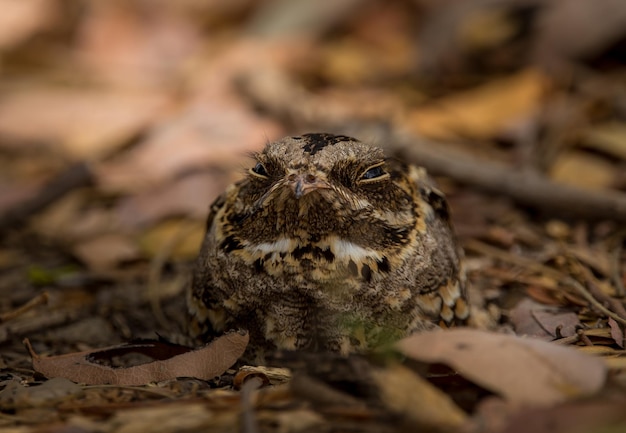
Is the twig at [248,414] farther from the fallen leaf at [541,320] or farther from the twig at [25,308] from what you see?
the twig at [25,308]

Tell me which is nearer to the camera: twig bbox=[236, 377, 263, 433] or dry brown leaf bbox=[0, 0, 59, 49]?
twig bbox=[236, 377, 263, 433]

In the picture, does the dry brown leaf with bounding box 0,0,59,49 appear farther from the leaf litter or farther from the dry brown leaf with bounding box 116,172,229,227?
the dry brown leaf with bounding box 116,172,229,227

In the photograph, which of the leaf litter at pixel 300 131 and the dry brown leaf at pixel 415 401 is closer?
the dry brown leaf at pixel 415 401

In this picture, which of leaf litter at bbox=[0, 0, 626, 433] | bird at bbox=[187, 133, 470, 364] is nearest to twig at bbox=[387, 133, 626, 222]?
leaf litter at bbox=[0, 0, 626, 433]

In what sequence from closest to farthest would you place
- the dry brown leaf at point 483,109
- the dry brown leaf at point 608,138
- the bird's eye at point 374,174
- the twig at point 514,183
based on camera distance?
the bird's eye at point 374,174 → the twig at point 514,183 → the dry brown leaf at point 608,138 → the dry brown leaf at point 483,109

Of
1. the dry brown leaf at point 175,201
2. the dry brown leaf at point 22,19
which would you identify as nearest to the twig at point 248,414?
the dry brown leaf at point 175,201

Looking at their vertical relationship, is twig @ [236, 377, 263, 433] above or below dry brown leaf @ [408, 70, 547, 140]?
below

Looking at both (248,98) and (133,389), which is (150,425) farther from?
(248,98)

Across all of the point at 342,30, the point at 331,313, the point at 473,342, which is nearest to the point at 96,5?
the point at 342,30
